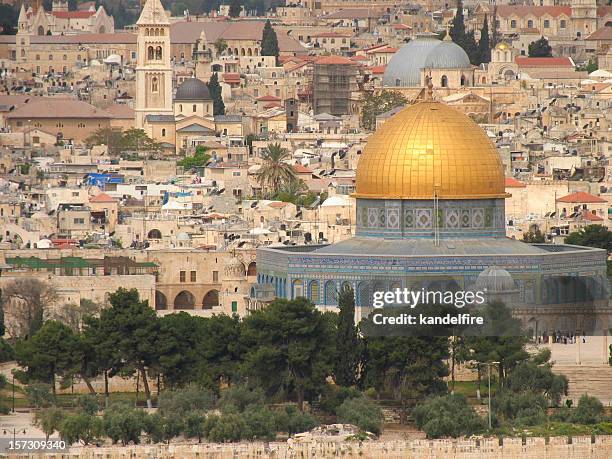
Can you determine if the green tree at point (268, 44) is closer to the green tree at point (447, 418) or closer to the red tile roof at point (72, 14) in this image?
the red tile roof at point (72, 14)

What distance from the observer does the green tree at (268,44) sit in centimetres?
14550

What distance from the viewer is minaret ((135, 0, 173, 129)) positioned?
127 metres

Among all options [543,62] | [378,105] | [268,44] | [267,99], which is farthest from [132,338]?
[268,44]

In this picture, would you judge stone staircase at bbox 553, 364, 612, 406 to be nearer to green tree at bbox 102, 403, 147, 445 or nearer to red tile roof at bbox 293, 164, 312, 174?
green tree at bbox 102, 403, 147, 445

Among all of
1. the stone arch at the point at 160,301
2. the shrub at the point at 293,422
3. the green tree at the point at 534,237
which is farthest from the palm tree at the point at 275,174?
the shrub at the point at 293,422

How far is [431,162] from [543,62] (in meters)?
69.9

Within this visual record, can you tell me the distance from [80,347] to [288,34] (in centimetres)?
9759

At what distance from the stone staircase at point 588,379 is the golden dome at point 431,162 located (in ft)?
22.8

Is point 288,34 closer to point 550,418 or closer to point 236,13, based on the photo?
point 236,13

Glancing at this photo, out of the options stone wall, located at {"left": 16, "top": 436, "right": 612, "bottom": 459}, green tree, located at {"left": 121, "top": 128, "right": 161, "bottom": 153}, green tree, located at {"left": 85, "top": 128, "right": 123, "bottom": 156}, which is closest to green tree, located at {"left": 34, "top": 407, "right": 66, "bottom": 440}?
stone wall, located at {"left": 16, "top": 436, "right": 612, "bottom": 459}

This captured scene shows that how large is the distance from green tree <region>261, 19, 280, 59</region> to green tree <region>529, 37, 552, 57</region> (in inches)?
394

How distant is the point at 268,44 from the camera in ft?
479

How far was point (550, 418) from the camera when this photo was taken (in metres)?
58.3

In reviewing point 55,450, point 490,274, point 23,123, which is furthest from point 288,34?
point 55,450
